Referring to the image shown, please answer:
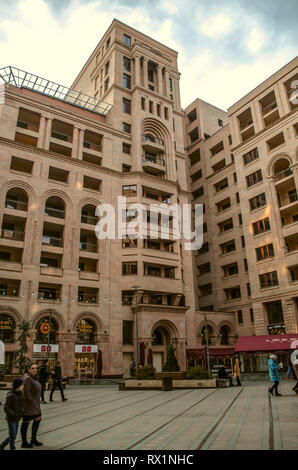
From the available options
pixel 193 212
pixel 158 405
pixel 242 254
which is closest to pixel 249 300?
pixel 242 254

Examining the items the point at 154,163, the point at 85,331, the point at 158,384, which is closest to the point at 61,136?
the point at 154,163

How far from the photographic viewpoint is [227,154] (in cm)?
5291

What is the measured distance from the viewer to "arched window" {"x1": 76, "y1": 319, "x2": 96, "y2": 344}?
35406mm

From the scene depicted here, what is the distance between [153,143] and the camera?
4616 centimetres

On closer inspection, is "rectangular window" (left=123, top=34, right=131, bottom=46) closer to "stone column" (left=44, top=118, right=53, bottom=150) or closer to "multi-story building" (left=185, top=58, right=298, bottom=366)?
"multi-story building" (left=185, top=58, right=298, bottom=366)

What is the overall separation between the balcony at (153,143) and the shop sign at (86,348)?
25.2 m

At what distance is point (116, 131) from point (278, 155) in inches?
777

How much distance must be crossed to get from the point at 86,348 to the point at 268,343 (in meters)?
17.0

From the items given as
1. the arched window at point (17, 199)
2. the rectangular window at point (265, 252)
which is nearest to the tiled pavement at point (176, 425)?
the arched window at point (17, 199)

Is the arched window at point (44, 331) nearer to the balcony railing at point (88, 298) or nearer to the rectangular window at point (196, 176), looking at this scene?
the balcony railing at point (88, 298)

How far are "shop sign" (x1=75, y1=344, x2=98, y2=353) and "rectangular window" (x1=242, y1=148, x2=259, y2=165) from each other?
2917 cm

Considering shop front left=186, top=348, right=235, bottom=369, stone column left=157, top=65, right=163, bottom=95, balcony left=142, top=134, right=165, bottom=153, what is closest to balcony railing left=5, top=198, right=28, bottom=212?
balcony left=142, top=134, right=165, bottom=153

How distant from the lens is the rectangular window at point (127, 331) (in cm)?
3722
